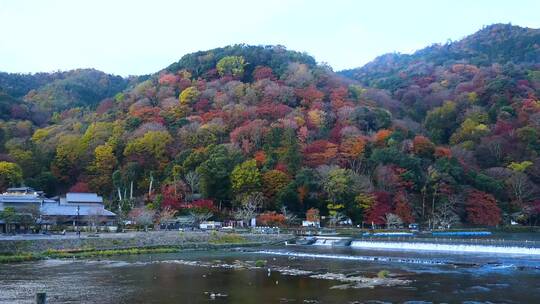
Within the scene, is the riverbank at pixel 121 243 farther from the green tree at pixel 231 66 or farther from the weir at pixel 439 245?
A: the green tree at pixel 231 66

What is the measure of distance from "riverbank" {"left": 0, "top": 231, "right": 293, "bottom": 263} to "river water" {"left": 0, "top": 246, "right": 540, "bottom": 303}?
100 inches

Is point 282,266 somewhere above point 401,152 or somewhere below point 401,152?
below

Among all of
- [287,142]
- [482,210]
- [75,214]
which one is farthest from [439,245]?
[75,214]

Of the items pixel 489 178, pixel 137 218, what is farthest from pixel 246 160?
pixel 489 178

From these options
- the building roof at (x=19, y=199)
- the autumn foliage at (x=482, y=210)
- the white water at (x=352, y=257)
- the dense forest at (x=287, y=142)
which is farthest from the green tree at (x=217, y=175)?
the autumn foliage at (x=482, y=210)

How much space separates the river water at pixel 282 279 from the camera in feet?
66.6

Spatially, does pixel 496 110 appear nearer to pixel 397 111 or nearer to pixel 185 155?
pixel 397 111

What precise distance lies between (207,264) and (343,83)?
62433mm

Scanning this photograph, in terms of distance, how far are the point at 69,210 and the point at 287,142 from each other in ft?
81.7

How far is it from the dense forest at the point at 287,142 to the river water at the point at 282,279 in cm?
2105

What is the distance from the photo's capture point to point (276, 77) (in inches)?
3415


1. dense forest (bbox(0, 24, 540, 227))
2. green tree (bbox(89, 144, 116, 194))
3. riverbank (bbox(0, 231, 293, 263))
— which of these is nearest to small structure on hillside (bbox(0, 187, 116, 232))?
dense forest (bbox(0, 24, 540, 227))

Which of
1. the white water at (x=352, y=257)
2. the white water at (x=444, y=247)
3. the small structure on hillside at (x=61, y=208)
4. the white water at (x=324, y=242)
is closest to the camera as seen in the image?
the white water at (x=352, y=257)

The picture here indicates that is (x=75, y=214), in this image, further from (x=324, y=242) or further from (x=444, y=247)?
(x=444, y=247)
